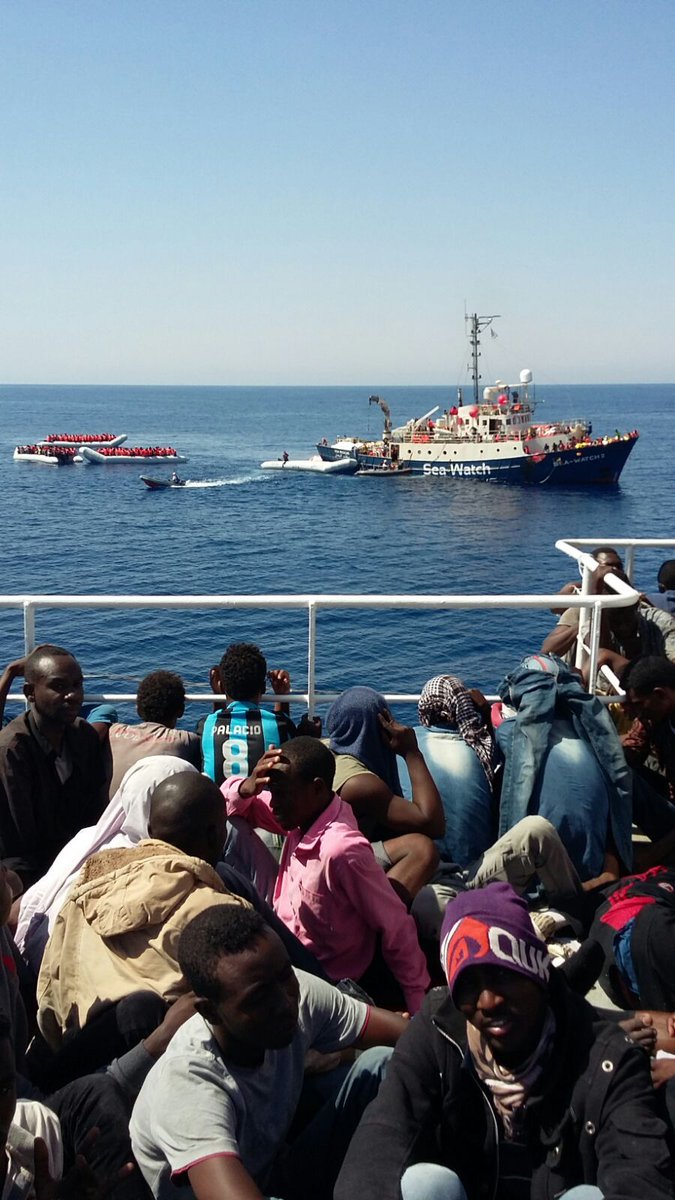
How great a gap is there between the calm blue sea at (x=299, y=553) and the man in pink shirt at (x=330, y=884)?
5.30 ft

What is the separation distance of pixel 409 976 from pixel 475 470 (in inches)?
2893

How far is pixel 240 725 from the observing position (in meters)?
4.67

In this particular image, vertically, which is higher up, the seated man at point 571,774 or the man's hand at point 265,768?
the man's hand at point 265,768

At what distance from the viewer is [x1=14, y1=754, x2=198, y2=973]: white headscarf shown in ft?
11.4

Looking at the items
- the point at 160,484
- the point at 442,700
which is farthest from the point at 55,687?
the point at 160,484

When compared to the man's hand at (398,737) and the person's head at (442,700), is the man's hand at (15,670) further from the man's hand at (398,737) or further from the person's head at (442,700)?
the person's head at (442,700)

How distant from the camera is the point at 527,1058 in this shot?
100 inches

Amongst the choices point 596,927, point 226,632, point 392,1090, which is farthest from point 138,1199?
point 226,632

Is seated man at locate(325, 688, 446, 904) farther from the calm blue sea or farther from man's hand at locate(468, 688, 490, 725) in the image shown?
the calm blue sea

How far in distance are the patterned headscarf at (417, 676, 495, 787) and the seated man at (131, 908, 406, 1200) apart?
7.77 ft

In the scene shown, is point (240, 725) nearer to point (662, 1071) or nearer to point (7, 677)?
point (7, 677)

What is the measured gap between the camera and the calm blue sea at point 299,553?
25.9 m

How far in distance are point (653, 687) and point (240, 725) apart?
2025 millimetres

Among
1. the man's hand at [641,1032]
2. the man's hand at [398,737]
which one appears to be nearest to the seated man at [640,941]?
the man's hand at [641,1032]
